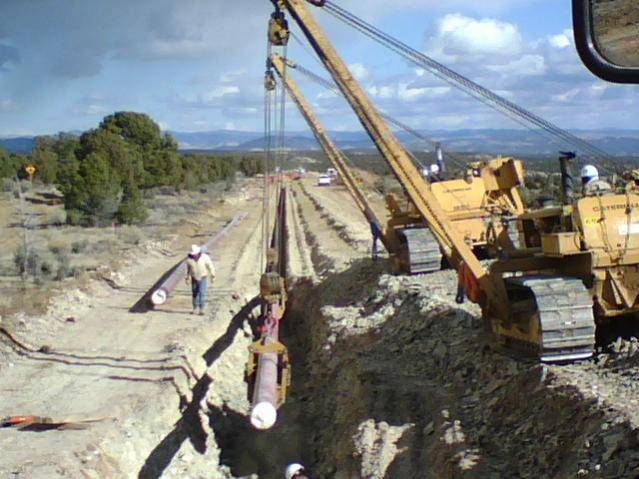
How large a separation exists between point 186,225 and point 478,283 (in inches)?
1366

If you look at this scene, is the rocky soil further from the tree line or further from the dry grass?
the tree line

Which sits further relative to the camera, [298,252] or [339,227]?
[339,227]

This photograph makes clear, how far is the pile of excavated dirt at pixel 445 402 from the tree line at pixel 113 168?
92.9 ft

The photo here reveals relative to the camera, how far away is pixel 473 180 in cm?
1956

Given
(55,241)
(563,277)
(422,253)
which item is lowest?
(55,241)

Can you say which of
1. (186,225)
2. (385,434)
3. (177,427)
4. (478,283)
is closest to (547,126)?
(478,283)

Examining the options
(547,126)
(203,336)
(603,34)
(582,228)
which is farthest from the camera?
(203,336)

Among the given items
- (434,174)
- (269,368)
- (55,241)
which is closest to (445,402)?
(269,368)

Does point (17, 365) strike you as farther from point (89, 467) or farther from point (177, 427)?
point (89, 467)

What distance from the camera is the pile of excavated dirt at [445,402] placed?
26.3 ft

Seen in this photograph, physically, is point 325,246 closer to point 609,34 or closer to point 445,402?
point 445,402

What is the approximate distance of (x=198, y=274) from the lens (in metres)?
19.6

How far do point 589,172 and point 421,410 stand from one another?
3590 mm

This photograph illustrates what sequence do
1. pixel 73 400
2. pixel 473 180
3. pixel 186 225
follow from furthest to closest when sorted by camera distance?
pixel 186 225 → pixel 473 180 → pixel 73 400
